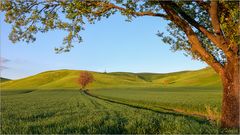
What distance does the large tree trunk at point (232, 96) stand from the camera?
57.0 feet

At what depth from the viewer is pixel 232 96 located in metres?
17.4

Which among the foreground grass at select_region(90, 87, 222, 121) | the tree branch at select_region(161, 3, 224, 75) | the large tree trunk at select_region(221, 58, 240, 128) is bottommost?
the foreground grass at select_region(90, 87, 222, 121)

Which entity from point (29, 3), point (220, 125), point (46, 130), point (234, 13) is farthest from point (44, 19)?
point (220, 125)

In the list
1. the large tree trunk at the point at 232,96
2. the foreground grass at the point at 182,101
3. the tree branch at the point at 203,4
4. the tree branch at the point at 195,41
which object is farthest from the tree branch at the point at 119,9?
the foreground grass at the point at 182,101

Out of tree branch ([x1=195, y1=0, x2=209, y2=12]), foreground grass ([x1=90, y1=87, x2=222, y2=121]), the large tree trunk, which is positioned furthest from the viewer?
foreground grass ([x1=90, y1=87, x2=222, y2=121])

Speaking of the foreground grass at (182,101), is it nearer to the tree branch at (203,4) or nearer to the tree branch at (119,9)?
the tree branch at (203,4)

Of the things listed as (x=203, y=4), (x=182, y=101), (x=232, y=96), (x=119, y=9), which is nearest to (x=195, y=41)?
(x=203, y=4)

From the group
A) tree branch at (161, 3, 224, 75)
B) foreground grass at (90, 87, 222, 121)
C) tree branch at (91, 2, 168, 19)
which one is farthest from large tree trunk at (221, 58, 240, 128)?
tree branch at (91, 2, 168, 19)

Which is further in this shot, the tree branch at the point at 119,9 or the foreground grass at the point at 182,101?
the foreground grass at the point at 182,101

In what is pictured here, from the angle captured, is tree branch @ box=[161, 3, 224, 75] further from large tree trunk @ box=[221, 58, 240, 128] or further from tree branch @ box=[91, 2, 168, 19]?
tree branch @ box=[91, 2, 168, 19]

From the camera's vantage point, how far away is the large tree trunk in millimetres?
17359

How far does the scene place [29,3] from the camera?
18.4 meters

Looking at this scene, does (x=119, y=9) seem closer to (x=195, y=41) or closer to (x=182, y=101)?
(x=195, y=41)

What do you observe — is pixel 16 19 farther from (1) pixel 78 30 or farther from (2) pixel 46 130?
(2) pixel 46 130
